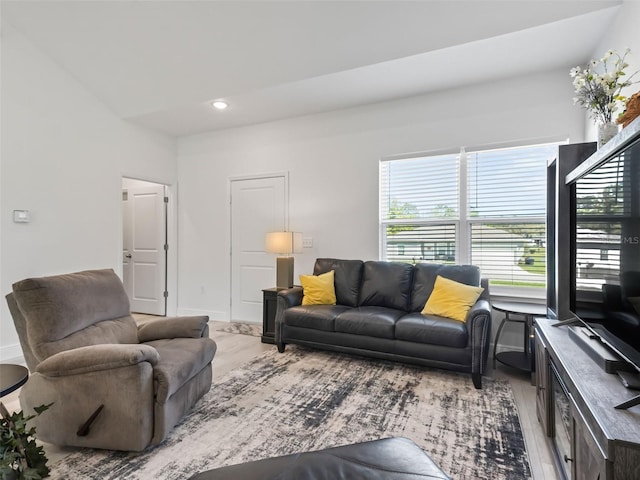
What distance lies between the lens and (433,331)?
2785mm

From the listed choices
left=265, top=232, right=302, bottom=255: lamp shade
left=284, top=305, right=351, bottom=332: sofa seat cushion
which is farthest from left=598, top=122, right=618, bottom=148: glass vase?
left=265, top=232, right=302, bottom=255: lamp shade

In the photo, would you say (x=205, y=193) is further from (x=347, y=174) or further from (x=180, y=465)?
(x=180, y=465)

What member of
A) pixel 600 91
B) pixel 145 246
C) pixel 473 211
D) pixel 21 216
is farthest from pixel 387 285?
pixel 145 246

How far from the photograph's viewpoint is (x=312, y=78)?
3.30 m

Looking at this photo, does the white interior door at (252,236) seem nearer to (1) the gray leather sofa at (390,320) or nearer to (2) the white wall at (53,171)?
(1) the gray leather sofa at (390,320)

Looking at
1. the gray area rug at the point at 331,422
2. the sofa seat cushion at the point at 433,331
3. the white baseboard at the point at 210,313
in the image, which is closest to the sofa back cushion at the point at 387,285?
the sofa seat cushion at the point at 433,331

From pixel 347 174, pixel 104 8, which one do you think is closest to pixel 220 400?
pixel 347 174

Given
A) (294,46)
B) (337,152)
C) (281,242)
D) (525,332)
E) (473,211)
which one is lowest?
(525,332)

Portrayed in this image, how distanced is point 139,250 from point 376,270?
3.97 m

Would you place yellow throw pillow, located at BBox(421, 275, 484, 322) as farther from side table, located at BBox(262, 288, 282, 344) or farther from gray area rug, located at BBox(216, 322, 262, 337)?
gray area rug, located at BBox(216, 322, 262, 337)

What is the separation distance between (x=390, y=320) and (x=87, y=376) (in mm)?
2250

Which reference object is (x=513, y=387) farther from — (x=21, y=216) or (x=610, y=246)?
(x=21, y=216)

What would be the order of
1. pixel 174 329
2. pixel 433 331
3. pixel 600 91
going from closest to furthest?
1. pixel 600 91
2. pixel 174 329
3. pixel 433 331

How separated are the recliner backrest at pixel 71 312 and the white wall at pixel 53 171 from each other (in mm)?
1765
